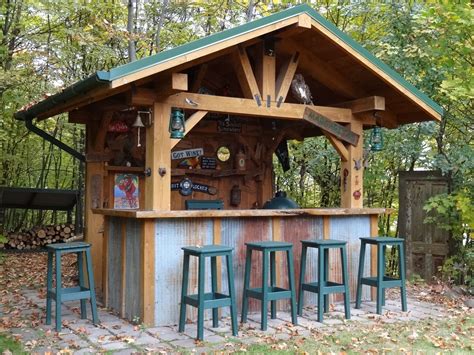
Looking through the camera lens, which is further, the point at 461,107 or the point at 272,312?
the point at 461,107

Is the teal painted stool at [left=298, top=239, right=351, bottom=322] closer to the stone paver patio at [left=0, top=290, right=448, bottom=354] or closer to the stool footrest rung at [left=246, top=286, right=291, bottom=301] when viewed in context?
the stone paver patio at [left=0, top=290, right=448, bottom=354]

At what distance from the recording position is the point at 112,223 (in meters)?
5.95

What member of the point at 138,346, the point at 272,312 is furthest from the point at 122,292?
the point at 272,312

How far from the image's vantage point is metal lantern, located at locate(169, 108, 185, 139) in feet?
17.7

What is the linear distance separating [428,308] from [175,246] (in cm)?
316

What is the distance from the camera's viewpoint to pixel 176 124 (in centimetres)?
539

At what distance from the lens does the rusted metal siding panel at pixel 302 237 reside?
613cm

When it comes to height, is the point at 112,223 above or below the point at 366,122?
below

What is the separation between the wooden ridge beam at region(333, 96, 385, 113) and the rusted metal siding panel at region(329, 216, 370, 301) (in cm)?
137

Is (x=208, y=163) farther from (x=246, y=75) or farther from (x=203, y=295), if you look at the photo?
(x=203, y=295)

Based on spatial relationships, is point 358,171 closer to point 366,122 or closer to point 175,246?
point 366,122

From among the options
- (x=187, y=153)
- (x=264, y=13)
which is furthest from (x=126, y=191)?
(x=264, y=13)

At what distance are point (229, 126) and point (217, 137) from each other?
0.25 m

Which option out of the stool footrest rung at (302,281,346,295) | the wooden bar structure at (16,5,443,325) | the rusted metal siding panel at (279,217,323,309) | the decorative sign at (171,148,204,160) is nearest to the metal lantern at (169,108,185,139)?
the wooden bar structure at (16,5,443,325)
